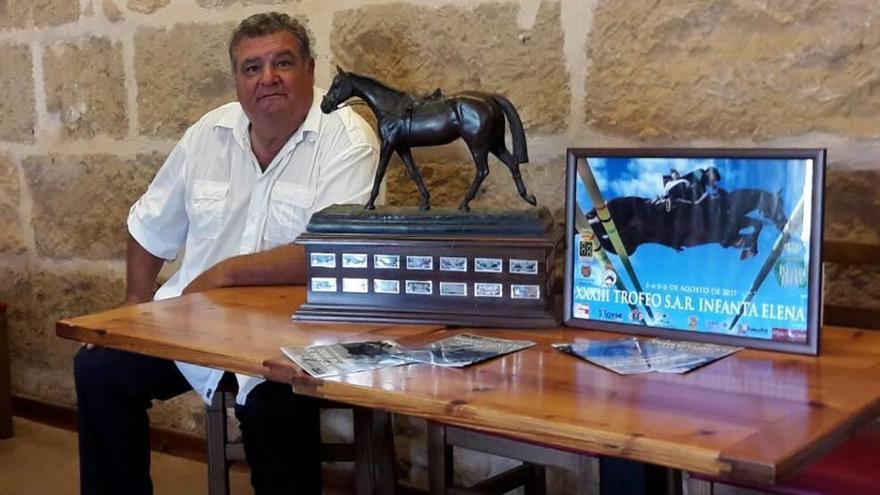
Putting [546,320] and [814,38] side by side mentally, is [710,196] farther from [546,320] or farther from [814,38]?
[814,38]

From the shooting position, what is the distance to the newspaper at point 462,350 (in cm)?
133

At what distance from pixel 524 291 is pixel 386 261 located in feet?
0.74

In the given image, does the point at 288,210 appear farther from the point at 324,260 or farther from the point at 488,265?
the point at 488,265

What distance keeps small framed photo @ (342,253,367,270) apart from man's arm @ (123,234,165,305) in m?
1.00

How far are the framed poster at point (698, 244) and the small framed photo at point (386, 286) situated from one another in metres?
0.26

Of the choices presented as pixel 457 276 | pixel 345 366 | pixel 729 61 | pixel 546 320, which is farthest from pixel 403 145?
pixel 729 61

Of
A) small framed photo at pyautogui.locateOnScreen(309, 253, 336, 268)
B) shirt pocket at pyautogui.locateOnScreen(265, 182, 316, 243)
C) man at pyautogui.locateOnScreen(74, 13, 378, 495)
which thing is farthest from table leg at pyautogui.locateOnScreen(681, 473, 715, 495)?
shirt pocket at pyautogui.locateOnScreen(265, 182, 316, 243)

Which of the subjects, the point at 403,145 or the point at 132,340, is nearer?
the point at 132,340

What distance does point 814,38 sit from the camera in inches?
68.9

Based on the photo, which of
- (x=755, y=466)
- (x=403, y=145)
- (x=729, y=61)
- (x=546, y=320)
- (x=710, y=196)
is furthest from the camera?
(x=729, y=61)

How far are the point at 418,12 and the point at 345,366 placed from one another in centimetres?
115

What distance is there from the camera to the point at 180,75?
2.66m

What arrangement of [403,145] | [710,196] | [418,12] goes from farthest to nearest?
[418,12], [403,145], [710,196]

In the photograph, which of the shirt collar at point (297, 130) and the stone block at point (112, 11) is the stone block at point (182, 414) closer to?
the shirt collar at point (297, 130)
